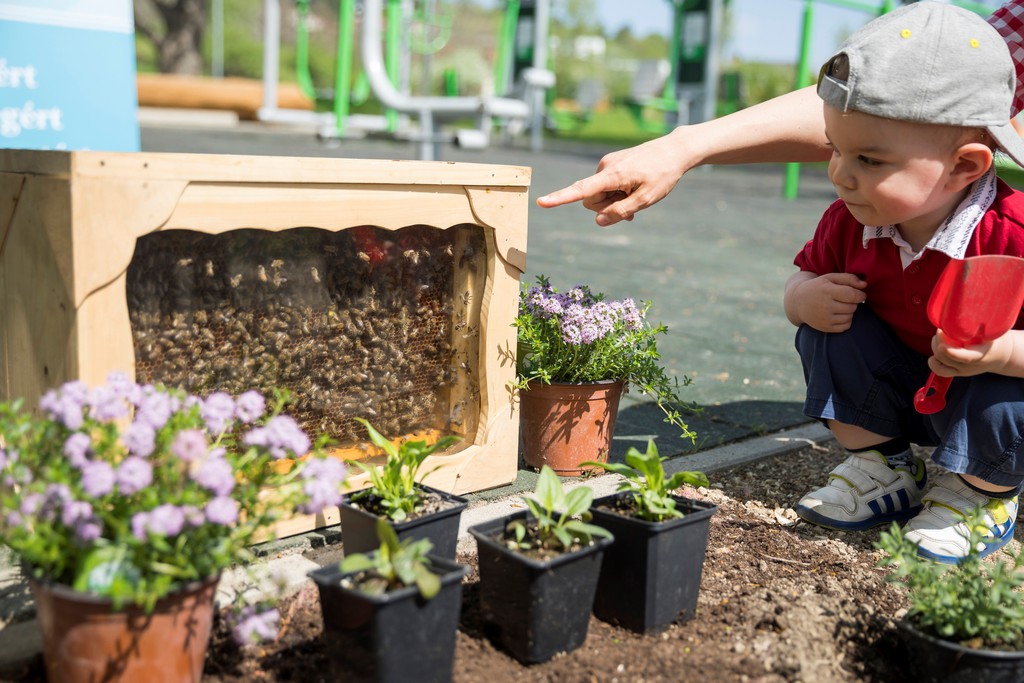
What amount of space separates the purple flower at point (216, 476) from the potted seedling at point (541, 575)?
47cm

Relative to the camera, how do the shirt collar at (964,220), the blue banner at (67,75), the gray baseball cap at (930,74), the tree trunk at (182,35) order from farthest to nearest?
1. the tree trunk at (182,35)
2. the blue banner at (67,75)
3. the shirt collar at (964,220)
4. the gray baseball cap at (930,74)

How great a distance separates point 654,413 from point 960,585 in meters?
1.54

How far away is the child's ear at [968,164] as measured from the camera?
1912 millimetres

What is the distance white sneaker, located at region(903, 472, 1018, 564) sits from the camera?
6.89 feet

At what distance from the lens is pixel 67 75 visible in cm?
395

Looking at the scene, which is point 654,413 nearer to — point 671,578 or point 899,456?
point 899,456

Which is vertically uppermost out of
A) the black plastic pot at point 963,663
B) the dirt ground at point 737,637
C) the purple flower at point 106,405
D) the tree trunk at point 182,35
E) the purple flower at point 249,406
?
the tree trunk at point 182,35

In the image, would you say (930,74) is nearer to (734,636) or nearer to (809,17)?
(734,636)

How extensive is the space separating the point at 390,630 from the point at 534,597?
0.27 metres

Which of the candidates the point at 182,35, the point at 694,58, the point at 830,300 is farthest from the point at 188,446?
the point at 182,35

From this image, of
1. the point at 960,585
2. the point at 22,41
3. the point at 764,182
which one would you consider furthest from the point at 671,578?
the point at 764,182

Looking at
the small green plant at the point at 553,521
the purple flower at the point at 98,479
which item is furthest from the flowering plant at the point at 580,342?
the purple flower at the point at 98,479

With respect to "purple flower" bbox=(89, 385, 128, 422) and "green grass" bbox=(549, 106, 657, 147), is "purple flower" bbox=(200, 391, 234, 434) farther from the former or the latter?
"green grass" bbox=(549, 106, 657, 147)

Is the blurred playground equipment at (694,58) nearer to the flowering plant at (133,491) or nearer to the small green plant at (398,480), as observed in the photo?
the small green plant at (398,480)
